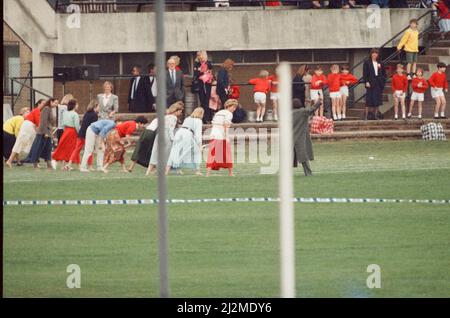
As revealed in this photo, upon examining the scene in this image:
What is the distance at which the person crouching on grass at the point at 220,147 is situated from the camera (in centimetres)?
2994

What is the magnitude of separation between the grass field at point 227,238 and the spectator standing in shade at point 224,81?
8.85 metres

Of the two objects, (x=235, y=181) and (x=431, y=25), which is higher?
(x=431, y=25)

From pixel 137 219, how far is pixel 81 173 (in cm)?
881

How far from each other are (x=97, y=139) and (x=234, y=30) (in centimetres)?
1162

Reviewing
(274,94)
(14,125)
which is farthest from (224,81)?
(14,125)

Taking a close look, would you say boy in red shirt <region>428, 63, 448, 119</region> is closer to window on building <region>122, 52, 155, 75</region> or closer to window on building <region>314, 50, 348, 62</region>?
window on building <region>314, 50, 348, 62</region>

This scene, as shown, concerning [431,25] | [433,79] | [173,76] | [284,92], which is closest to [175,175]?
[173,76]

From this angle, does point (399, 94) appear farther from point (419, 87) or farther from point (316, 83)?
point (316, 83)

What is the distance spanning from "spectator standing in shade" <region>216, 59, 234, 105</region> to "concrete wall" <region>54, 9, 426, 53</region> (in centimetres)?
337

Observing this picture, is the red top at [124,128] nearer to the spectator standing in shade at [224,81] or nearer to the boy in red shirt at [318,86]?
the spectator standing in shade at [224,81]

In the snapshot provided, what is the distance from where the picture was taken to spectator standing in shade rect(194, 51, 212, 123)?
129 ft

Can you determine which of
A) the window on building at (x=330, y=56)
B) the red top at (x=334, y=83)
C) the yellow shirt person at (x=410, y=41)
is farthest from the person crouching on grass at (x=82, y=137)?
the window on building at (x=330, y=56)
